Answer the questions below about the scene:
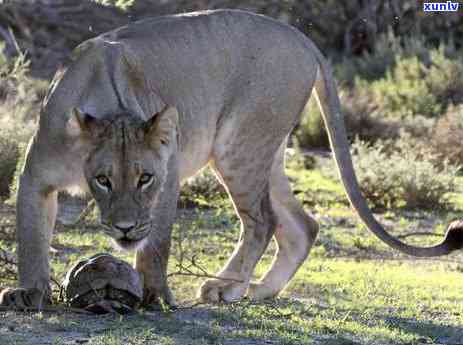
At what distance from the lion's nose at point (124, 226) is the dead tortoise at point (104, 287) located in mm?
457

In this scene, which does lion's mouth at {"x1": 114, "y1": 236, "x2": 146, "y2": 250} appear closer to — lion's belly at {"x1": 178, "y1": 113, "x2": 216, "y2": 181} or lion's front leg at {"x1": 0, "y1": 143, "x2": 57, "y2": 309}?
lion's front leg at {"x1": 0, "y1": 143, "x2": 57, "y2": 309}

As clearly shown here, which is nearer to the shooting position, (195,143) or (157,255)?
(157,255)

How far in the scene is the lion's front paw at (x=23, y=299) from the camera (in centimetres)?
579

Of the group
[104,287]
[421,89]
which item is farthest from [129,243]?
[421,89]

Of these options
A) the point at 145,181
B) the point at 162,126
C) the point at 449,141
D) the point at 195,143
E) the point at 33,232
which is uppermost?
the point at 162,126

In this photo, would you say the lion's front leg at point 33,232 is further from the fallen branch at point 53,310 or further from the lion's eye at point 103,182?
the lion's eye at point 103,182

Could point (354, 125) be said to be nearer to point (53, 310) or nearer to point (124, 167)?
point (53, 310)

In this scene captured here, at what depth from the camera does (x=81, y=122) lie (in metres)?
5.53

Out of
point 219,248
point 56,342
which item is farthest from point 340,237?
point 56,342

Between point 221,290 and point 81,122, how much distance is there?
5.40ft

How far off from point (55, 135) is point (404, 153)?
7.18 m

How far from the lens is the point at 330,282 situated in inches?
300

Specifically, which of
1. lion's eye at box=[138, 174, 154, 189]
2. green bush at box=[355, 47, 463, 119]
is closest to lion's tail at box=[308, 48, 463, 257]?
lion's eye at box=[138, 174, 154, 189]

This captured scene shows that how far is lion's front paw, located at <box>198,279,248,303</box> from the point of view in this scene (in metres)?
6.72
